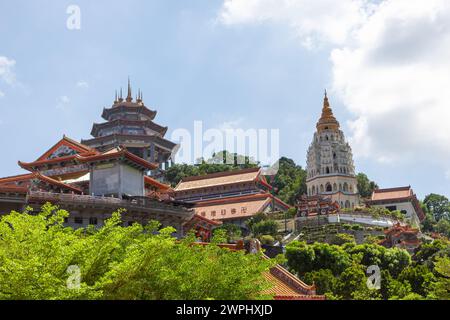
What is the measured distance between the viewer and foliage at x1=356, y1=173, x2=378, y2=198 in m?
107

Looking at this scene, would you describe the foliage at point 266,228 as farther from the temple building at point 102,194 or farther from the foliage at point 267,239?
the temple building at point 102,194

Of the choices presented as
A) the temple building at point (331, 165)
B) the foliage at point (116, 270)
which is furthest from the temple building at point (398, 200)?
the foliage at point (116, 270)

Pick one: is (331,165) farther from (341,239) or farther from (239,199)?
(341,239)

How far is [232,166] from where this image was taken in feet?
385

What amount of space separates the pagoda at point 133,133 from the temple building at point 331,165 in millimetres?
23228

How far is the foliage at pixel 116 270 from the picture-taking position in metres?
13.8

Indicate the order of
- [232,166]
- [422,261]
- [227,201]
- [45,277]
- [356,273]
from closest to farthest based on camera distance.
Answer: [45,277], [356,273], [422,261], [227,201], [232,166]

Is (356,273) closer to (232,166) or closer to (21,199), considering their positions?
(21,199)

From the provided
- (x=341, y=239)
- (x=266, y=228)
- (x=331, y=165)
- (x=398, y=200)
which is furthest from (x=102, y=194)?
(x=398, y=200)

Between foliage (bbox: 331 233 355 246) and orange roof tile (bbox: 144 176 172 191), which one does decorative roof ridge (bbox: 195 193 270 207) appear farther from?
orange roof tile (bbox: 144 176 172 191)

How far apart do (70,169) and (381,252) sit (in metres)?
30.9

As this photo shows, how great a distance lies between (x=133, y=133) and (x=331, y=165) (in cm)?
3124

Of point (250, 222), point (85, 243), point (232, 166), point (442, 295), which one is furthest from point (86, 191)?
point (232, 166)
